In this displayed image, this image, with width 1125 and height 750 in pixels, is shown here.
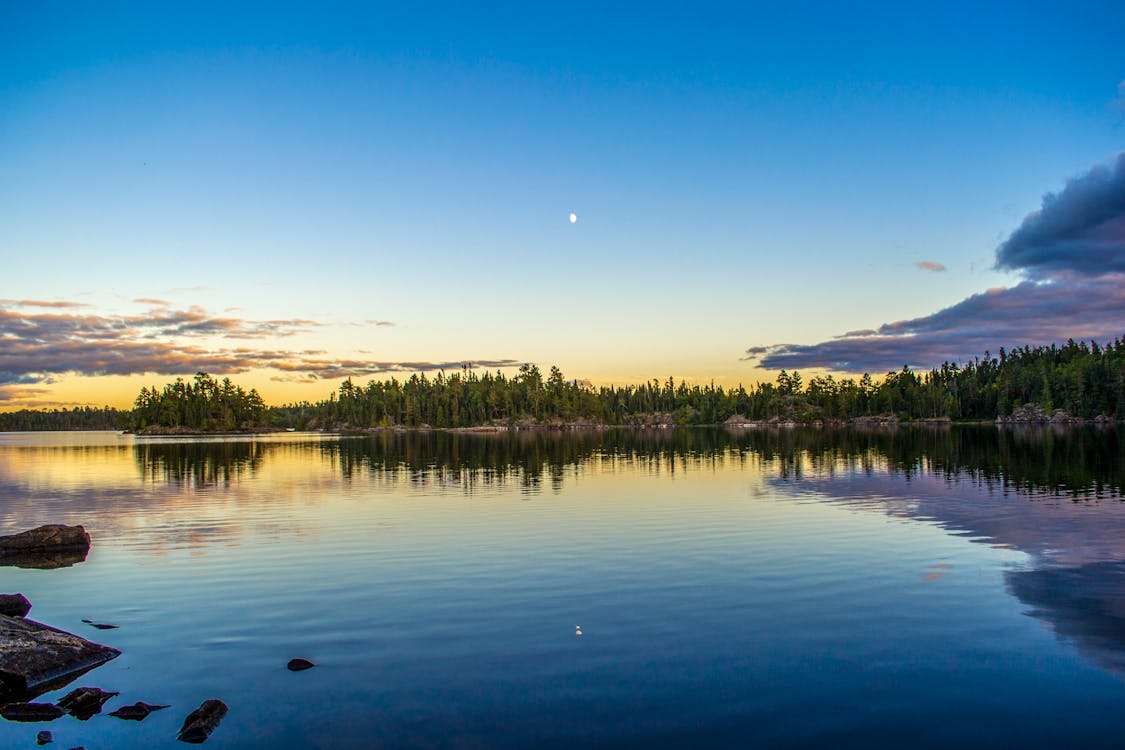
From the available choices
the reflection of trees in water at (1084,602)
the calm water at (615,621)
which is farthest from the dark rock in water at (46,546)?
the reflection of trees in water at (1084,602)

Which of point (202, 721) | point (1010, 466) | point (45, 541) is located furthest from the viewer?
point (1010, 466)

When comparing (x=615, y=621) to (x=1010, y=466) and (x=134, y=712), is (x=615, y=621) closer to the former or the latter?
(x=134, y=712)

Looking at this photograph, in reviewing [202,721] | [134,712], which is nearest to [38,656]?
[134,712]

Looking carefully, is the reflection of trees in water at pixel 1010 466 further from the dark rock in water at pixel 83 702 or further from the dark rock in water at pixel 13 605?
the dark rock in water at pixel 13 605

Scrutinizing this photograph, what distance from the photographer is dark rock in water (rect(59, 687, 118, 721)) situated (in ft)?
44.6

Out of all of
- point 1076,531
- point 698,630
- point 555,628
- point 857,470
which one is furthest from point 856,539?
point 857,470

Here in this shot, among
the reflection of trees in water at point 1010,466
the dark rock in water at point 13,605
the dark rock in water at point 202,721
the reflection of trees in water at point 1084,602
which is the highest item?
the dark rock in water at point 13,605

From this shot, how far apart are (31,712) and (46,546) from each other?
68.3 feet

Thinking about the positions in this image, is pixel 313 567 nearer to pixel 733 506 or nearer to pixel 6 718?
pixel 6 718

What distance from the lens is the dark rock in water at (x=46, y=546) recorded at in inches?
1156

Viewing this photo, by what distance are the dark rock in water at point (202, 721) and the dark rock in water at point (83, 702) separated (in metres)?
2.06

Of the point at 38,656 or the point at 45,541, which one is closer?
the point at 38,656

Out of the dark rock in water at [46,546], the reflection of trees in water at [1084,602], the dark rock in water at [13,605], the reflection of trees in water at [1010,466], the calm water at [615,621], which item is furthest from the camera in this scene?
the reflection of trees in water at [1010,466]

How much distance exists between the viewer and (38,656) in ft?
51.6
